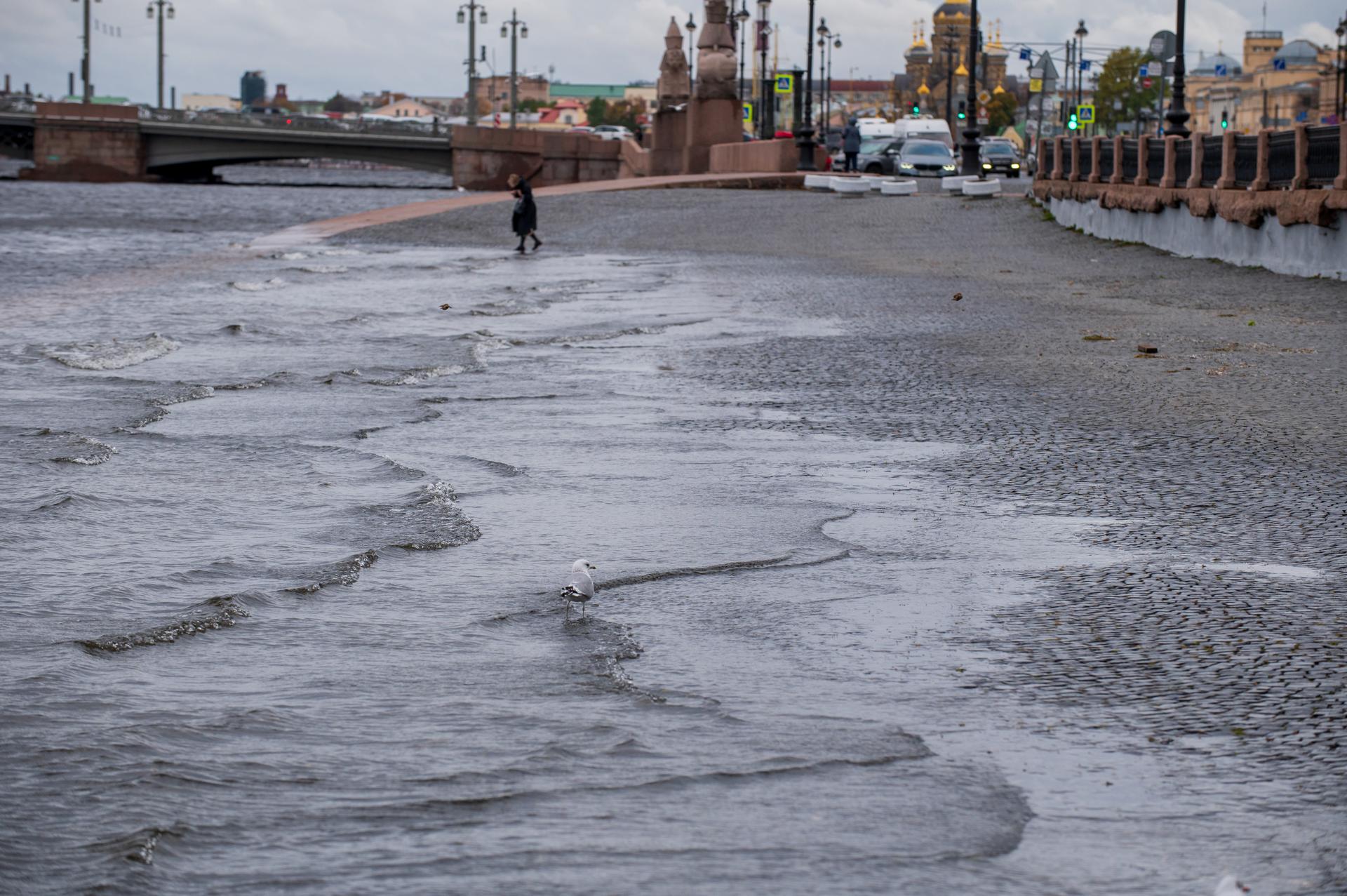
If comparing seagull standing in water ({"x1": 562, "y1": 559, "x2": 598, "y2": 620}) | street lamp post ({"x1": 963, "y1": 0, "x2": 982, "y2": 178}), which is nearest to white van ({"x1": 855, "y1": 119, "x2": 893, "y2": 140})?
street lamp post ({"x1": 963, "y1": 0, "x2": 982, "y2": 178})

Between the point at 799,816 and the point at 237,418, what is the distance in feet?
20.8

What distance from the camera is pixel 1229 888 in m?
2.95

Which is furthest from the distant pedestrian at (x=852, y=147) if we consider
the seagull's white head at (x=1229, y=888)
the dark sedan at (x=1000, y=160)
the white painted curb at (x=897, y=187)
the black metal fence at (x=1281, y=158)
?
the seagull's white head at (x=1229, y=888)

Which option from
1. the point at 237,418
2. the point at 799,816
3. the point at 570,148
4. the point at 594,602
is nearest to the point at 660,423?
the point at 237,418

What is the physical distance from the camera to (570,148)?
79.1 meters

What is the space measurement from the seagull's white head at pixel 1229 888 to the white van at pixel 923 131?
53758mm

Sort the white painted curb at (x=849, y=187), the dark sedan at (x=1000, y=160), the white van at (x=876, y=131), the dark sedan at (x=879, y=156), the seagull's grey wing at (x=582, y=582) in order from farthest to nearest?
the white van at (x=876, y=131)
the dark sedan at (x=1000, y=160)
the dark sedan at (x=879, y=156)
the white painted curb at (x=849, y=187)
the seagull's grey wing at (x=582, y=582)

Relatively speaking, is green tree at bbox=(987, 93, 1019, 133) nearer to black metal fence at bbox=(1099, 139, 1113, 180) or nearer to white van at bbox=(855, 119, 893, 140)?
white van at bbox=(855, 119, 893, 140)

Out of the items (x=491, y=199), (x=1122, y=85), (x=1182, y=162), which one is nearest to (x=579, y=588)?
(x=1182, y=162)

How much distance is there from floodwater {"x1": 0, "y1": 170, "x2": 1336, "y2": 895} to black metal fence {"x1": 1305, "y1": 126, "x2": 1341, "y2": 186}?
1110cm

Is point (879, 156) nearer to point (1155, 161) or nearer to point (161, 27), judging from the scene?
point (1155, 161)

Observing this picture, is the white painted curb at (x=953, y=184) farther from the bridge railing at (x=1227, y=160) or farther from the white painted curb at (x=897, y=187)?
the bridge railing at (x=1227, y=160)

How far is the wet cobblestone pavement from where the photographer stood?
4469 millimetres

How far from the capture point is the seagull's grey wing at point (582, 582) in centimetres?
515
